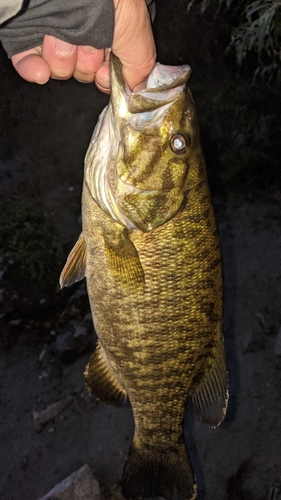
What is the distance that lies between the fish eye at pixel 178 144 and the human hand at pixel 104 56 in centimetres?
26

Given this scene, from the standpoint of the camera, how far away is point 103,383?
258 cm

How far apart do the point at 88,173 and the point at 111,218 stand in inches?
9.2

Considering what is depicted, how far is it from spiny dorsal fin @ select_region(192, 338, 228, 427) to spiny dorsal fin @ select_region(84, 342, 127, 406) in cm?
46

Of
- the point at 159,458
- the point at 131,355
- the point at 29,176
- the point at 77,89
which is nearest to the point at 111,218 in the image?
the point at 131,355

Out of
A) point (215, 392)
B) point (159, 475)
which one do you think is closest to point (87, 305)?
point (159, 475)

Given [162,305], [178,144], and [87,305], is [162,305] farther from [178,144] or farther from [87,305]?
[87,305]

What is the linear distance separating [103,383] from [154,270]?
2.77 feet

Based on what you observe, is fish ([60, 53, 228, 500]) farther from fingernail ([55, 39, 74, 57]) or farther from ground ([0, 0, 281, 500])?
ground ([0, 0, 281, 500])

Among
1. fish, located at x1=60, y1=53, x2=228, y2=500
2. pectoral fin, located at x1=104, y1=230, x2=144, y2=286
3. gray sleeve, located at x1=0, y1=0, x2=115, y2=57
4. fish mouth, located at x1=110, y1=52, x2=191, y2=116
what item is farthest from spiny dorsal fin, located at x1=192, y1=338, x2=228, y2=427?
gray sleeve, located at x1=0, y1=0, x2=115, y2=57

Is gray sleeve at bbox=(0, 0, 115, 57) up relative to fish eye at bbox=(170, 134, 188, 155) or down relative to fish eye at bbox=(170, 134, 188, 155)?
up

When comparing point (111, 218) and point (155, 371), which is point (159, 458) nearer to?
point (155, 371)

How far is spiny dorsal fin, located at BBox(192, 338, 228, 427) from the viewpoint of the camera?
2.37m

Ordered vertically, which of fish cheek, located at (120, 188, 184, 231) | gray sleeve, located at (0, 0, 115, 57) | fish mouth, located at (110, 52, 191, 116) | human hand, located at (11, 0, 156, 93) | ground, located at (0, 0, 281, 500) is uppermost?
gray sleeve, located at (0, 0, 115, 57)

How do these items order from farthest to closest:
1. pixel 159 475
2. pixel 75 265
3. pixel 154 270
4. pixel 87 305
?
pixel 87 305
pixel 159 475
pixel 75 265
pixel 154 270
